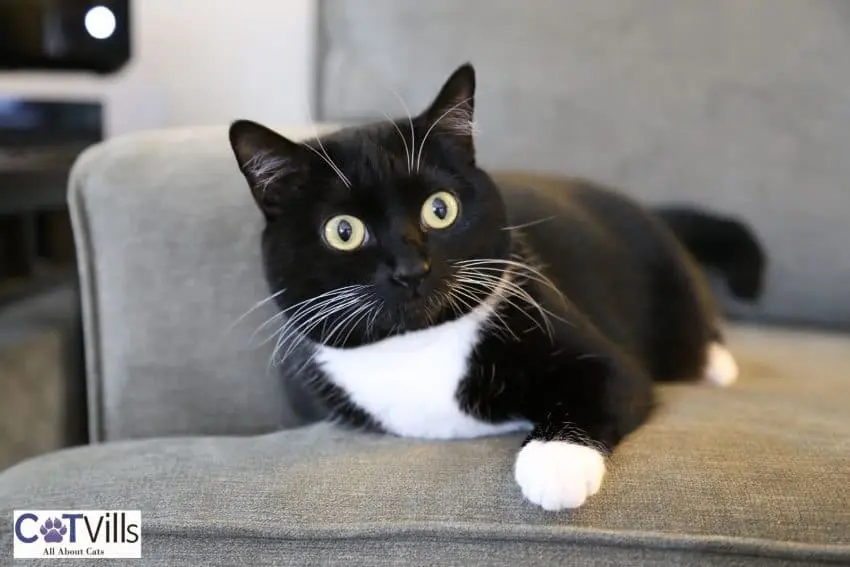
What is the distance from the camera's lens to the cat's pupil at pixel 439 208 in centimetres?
90

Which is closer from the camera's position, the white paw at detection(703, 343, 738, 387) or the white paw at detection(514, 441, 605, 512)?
the white paw at detection(514, 441, 605, 512)

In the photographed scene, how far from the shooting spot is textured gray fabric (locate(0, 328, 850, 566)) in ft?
2.41

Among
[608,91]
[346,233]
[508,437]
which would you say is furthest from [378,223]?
[608,91]

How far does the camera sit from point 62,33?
158 centimetres

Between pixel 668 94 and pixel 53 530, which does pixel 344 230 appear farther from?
pixel 668 94

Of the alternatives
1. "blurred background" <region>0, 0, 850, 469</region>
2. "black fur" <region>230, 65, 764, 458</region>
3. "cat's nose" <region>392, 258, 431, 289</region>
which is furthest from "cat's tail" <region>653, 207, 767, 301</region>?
"cat's nose" <region>392, 258, 431, 289</region>

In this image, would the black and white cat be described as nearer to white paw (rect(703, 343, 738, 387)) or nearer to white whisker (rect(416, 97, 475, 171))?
white whisker (rect(416, 97, 475, 171))

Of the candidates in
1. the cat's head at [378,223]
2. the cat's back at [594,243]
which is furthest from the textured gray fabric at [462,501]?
the cat's back at [594,243]

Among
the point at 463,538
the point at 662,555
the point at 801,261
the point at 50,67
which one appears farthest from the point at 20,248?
the point at 801,261

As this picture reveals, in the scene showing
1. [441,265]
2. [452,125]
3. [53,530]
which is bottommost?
[53,530]

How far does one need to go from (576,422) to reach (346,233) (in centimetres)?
32

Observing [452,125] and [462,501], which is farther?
[452,125]

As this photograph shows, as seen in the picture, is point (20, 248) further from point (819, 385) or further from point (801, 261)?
point (801, 261)

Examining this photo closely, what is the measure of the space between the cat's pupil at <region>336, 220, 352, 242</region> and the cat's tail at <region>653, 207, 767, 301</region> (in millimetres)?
766
